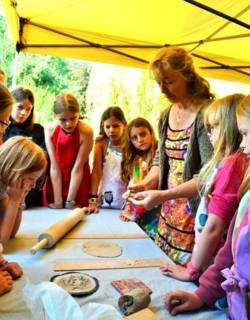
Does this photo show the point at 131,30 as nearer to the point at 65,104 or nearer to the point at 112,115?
the point at 112,115

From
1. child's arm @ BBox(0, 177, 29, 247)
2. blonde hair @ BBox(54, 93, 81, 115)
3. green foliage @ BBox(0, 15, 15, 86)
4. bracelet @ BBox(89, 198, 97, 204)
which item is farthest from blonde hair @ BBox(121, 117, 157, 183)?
green foliage @ BBox(0, 15, 15, 86)

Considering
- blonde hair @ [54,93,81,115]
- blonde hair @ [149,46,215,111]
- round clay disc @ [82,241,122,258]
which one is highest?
blonde hair @ [149,46,215,111]

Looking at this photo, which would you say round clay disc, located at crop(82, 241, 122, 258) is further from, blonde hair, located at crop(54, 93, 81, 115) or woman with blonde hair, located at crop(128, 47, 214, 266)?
blonde hair, located at crop(54, 93, 81, 115)

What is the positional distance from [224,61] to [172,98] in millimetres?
2080

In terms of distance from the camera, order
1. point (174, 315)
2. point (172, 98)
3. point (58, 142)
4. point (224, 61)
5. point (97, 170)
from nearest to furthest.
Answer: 1. point (174, 315)
2. point (172, 98)
3. point (58, 142)
4. point (97, 170)
5. point (224, 61)

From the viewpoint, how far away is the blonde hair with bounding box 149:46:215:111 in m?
1.33

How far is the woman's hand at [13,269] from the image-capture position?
93 cm

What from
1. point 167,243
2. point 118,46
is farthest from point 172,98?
point 118,46

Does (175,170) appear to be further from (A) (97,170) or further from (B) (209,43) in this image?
(B) (209,43)

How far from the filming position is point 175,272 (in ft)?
3.25

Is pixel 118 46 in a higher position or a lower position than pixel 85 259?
higher

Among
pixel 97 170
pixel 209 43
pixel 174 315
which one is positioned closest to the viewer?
pixel 174 315

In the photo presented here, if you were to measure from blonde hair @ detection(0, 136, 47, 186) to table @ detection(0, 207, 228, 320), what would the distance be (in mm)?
294

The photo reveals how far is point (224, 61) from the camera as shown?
316 cm
